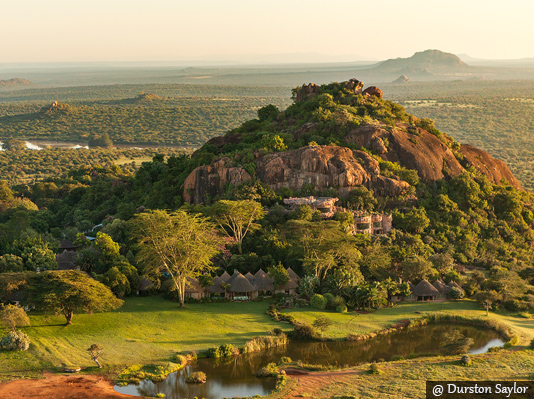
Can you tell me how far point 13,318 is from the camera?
112 ft

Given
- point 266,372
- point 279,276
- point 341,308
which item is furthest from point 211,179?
point 266,372

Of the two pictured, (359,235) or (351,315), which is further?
(359,235)

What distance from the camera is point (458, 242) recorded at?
5400 cm

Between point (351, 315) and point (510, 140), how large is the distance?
127 metres

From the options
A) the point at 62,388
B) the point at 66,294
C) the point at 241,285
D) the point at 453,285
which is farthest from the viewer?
the point at 453,285

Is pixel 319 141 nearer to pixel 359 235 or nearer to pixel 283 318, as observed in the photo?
pixel 359 235

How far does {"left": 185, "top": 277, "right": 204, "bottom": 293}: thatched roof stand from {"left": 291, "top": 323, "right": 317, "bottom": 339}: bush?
347 inches

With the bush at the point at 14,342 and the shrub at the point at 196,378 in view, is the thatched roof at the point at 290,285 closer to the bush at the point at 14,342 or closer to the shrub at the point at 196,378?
the shrub at the point at 196,378

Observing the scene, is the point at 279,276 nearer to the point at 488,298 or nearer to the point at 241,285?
the point at 241,285

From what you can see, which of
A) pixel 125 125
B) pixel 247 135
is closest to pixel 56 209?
pixel 247 135

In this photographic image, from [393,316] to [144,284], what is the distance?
17.6 meters

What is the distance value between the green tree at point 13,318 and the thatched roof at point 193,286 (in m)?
10.9

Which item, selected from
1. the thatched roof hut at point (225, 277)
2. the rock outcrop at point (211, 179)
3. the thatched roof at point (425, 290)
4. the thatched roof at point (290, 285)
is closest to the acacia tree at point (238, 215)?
the thatched roof hut at point (225, 277)

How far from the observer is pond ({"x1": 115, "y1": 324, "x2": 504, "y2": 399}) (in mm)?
30016
